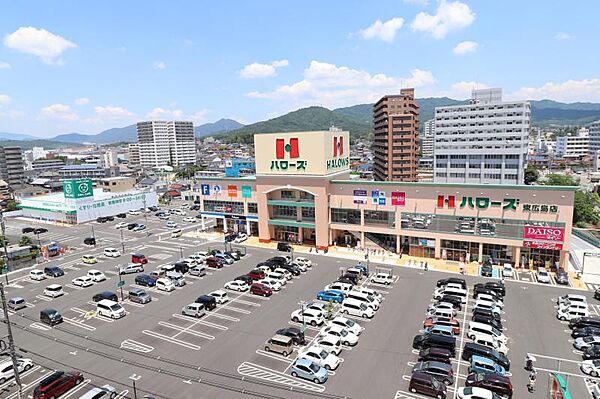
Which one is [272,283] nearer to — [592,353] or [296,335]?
[296,335]

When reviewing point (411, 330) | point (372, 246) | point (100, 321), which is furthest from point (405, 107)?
point (100, 321)

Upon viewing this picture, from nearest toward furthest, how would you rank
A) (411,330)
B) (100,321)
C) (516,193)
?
(411,330) < (100,321) < (516,193)

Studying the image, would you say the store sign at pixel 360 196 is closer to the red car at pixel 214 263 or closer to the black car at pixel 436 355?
the red car at pixel 214 263

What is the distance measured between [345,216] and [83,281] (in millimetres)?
35786

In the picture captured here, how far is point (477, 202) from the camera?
4691cm

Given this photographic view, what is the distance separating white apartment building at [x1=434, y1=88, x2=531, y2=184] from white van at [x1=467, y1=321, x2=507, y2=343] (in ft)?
279

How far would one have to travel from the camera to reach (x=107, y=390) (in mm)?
23422

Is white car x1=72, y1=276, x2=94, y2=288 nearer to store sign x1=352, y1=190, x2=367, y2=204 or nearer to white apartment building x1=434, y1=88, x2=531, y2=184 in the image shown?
store sign x1=352, y1=190, x2=367, y2=204

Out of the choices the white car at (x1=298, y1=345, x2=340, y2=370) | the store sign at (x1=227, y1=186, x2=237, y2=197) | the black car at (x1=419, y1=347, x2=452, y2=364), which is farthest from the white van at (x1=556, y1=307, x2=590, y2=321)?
the store sign at (x1=227, y1=186, x2=237, y2=197)

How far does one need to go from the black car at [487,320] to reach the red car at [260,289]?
19.8 meters

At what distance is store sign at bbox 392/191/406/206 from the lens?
167ft

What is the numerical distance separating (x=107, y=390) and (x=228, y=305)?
14.6m

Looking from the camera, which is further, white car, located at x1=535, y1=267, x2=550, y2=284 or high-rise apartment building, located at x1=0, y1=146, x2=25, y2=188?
high-rise apartment building, located at x1=0, y1=146, x2=25, y2=188

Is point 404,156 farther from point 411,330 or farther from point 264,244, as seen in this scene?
point 411,330
